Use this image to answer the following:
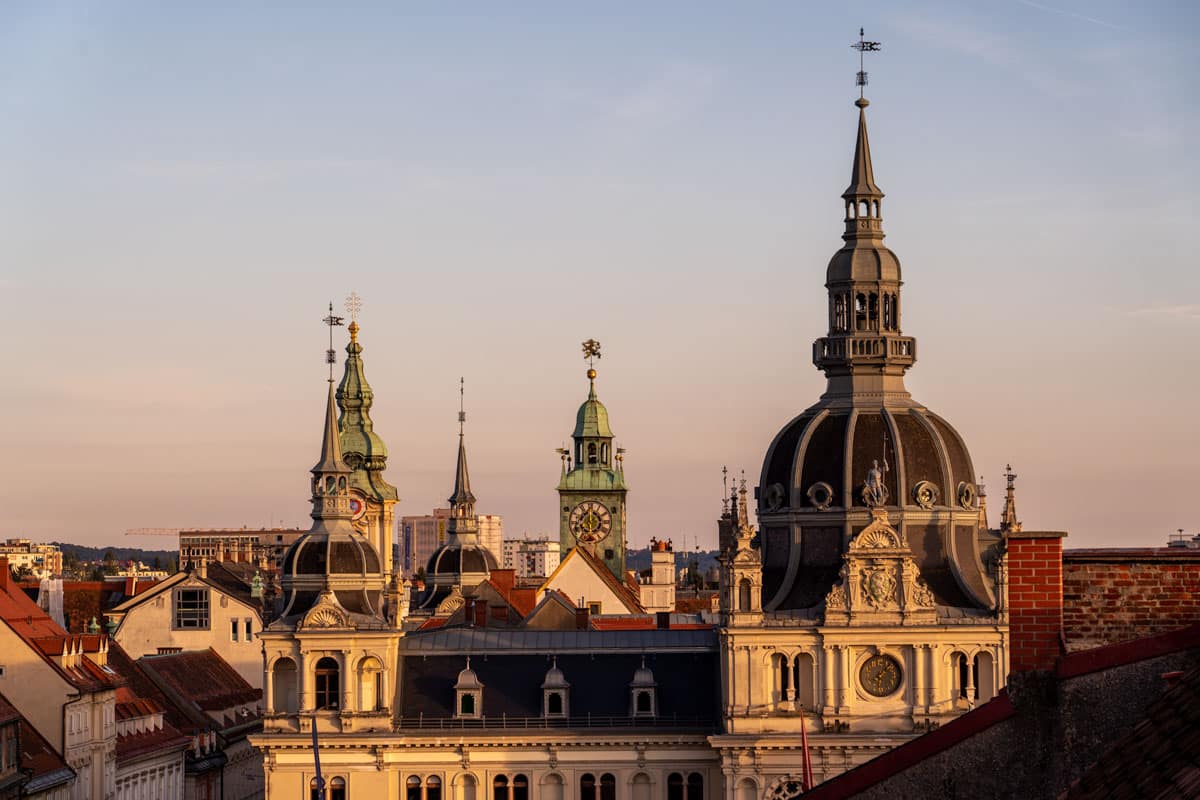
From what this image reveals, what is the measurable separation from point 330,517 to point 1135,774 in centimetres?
9932

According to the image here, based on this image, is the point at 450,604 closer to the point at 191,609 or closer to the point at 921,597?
the point at 191,609

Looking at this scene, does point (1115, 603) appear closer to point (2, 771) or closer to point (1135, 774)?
point (1135, 774)

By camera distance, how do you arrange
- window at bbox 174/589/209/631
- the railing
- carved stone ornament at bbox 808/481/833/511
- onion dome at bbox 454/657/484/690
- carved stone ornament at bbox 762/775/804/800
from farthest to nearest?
1. window at bbox 174/589/209/631
2. carved stone ornament at bbox 808/481/833/511
3. onion dome at bbox 454/657/484/690
4. the railing
5. carved stone ornament at bbox 762/775/804/800

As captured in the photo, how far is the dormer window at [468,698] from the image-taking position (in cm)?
11056

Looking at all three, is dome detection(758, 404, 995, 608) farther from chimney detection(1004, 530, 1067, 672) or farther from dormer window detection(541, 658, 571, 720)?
chimney detection(1004, 530, 1067, 672)

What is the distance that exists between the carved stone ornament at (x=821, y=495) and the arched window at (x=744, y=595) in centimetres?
562

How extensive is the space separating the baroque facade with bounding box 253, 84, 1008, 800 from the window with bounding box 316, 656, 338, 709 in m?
0.07

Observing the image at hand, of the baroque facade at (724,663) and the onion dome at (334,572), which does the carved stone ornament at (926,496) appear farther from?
the onion dome at (334,572)

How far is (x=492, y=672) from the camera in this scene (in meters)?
112

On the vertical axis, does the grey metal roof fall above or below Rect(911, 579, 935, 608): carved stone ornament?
below

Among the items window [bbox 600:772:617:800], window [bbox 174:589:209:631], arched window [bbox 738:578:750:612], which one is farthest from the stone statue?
window [bbox 174:589:209:631]

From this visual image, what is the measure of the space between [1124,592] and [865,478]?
281 ft

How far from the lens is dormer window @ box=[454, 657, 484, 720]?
11056 cm

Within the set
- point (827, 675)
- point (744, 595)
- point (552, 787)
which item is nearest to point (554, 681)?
point (552, 787)
